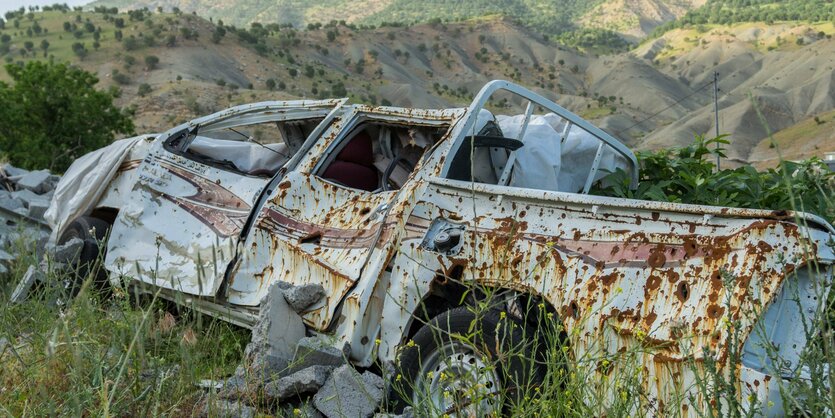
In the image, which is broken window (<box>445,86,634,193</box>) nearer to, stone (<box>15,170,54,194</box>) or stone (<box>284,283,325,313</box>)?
stone (<box>284,283,325,313</box>)

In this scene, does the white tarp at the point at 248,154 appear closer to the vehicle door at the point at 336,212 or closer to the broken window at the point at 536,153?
the vehicle door at the point at 336,212

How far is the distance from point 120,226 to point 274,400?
3266mm

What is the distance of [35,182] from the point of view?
11.7m

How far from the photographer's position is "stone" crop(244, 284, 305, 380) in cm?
448

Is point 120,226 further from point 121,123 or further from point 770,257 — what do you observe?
point 121,123

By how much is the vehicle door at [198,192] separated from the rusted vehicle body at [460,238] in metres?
0.02

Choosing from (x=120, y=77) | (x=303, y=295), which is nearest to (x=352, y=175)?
(x=303, y=295)

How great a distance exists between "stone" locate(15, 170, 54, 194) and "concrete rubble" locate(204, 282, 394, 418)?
8028mm

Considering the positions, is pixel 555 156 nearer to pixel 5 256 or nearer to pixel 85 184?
pixel 85 184

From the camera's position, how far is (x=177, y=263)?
20.3ft

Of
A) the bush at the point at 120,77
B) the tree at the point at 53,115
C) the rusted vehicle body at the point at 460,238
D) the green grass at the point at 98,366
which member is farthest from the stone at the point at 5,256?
the bush at the point at 120,77

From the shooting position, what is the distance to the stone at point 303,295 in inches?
195

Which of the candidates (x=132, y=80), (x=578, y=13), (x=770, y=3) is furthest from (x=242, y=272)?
(x=578, y=13)

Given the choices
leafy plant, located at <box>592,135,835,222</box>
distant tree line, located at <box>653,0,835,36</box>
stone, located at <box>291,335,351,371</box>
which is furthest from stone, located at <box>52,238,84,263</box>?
distant tree line, located at <box>653,0,835,36</box>
